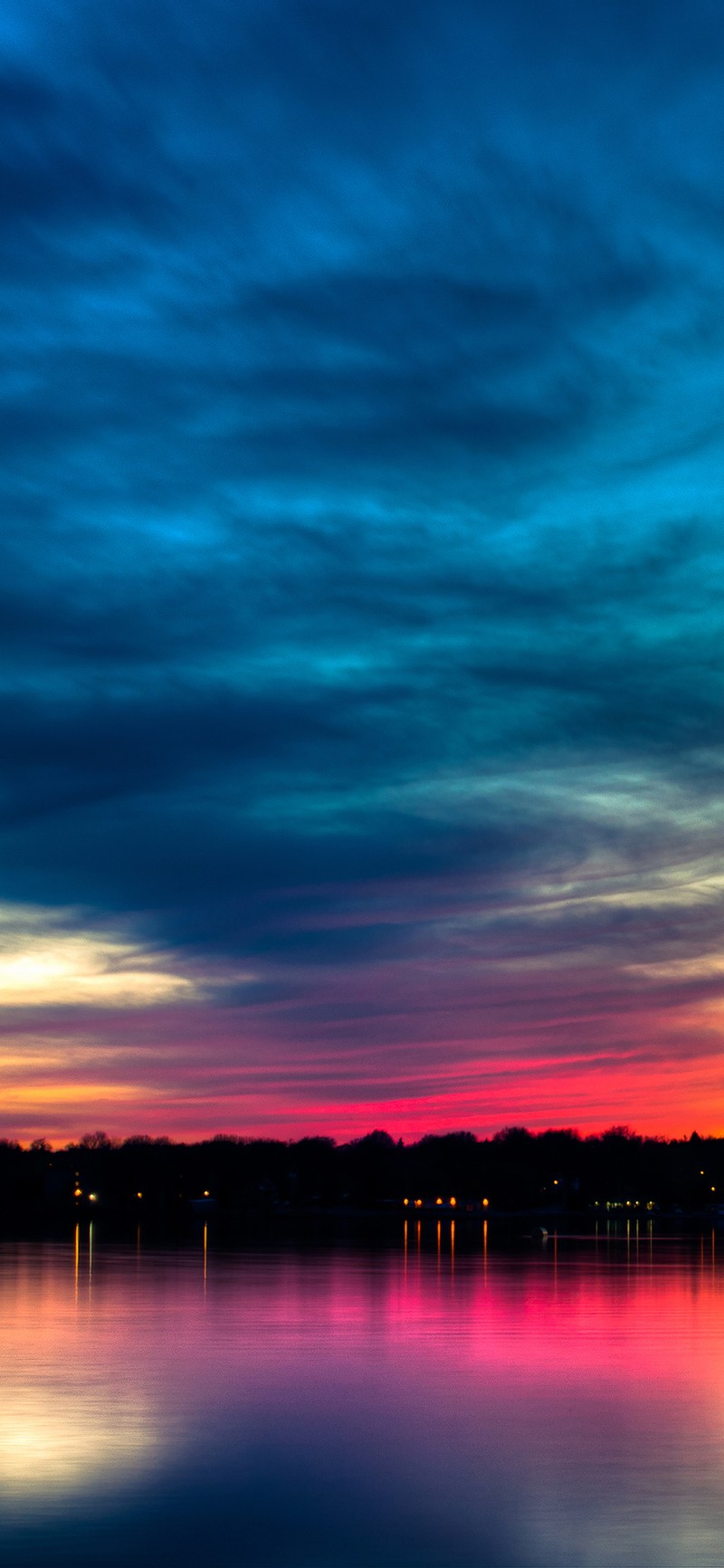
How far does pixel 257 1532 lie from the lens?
27.8m

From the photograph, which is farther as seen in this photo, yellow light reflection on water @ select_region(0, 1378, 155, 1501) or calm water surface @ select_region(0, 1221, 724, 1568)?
yellow light reflection on water @ select_region(0, 1378, 155, 1501)

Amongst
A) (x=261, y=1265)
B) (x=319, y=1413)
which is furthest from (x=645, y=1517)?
(x=261, y=1265)

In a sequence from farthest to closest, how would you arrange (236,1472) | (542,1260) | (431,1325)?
(542,1260) < (431,1325) < (236,1472)

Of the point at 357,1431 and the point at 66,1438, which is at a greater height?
the point at 66,1438

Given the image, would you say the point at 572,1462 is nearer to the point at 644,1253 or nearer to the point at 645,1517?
the point at 645,1517

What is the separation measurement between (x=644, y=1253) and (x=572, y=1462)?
114937 millimetres

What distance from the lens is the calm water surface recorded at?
89.0 ft

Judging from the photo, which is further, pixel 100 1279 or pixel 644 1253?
pixel 644 1253

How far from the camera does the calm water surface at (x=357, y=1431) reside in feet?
89.0

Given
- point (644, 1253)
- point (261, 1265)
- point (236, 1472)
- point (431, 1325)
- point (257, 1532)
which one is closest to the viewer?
point (257, 1532)

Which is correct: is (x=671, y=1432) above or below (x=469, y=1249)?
above

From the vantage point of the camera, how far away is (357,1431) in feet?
126

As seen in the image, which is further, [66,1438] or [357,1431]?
[357,1431]

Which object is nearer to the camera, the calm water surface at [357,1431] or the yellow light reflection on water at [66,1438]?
the calm water surface at [357,1431]
